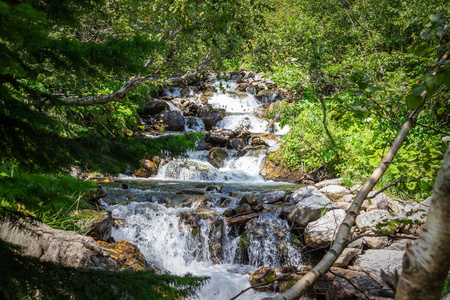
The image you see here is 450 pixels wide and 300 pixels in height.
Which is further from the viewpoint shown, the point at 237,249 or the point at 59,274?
the point at 237,249

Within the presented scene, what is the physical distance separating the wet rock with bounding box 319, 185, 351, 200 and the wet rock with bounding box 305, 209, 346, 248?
1916 millimetres

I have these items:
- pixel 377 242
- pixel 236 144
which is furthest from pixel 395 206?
pixel 236 144

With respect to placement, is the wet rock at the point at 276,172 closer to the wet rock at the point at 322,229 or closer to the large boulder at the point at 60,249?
the wet rock at the point at 322,229

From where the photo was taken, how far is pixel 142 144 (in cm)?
148

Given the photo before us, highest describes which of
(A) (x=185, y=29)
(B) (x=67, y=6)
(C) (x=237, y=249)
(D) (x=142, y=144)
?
(A) (x=185, y=29)

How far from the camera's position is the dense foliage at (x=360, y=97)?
244 centimetres

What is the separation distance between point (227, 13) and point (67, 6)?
3628 millimetres

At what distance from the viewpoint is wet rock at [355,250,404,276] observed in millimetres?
3961

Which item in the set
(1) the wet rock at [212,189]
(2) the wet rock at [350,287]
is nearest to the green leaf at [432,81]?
(2) the wet rock at [350,287]

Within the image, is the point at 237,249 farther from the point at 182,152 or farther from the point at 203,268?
the point at 182,152

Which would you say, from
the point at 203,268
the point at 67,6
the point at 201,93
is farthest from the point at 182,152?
the point at 201,93

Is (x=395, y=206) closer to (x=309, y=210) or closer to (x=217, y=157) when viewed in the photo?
(x=309, y=210)

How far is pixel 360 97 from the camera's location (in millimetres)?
2453

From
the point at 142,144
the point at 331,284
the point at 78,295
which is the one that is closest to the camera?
the point at 78,295
